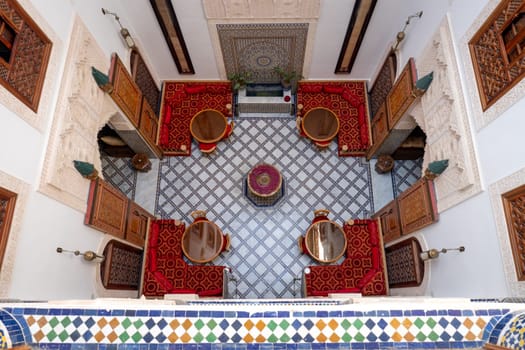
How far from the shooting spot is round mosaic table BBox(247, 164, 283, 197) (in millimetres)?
5203

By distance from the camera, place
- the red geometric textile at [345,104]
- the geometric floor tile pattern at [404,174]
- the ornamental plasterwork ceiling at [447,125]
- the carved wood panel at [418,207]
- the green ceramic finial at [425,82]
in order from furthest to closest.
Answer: the red geometric textile at [345,104] < the geometric floor tile pattern at [404,174] < the green ceramic finial at [425,82] < the carved wood panel at [418,207] < the ornamental plasterwork ceiling at [447,125]

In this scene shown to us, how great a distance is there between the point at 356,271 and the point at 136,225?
317cm

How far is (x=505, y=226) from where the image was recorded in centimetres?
226

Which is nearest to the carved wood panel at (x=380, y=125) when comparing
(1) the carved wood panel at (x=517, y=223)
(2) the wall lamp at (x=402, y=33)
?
(2) the wall lamp at (x=402, y=33)

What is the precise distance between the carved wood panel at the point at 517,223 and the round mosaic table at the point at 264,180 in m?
3.27

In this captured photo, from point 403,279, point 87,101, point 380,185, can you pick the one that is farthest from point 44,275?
point 380,185

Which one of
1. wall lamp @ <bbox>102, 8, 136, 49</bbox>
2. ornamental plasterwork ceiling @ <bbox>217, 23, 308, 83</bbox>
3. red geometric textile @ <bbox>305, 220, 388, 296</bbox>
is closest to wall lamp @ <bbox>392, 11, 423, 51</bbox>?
ornamental plasterwork ceiling @ <bbox>217, 23, 308, 83</bbox>

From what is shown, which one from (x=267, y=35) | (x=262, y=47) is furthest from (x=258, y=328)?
(x=262, y=47)

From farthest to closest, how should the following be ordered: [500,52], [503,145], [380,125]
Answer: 1. [380,125]
2. [500,52]
3. [503,145]

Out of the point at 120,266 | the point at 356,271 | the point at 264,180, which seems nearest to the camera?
the point at 120,266

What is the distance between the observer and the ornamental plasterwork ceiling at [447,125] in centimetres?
275

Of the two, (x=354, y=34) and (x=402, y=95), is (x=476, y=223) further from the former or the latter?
(x=354, y=34)

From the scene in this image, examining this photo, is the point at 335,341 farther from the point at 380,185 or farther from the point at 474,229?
the point at 380,185

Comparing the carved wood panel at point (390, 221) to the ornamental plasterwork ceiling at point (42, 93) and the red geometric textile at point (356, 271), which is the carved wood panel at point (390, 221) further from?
the ornamental plasterwork ceiling at point (42, 93)
